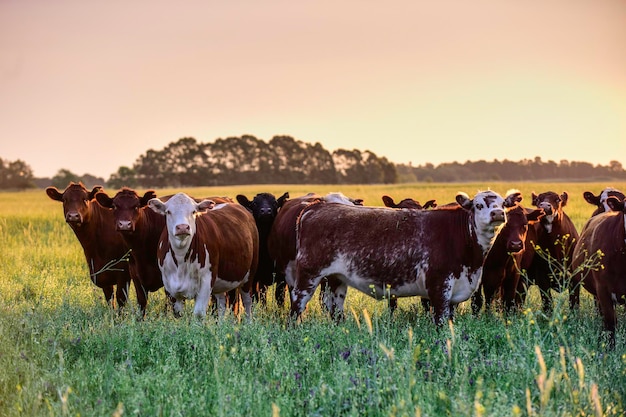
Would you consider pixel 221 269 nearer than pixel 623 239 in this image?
No

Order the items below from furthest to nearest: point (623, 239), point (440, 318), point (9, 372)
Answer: point (440, 318) → point (623, 239) → point (9, 372)

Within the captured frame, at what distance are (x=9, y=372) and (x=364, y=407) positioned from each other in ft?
10.6

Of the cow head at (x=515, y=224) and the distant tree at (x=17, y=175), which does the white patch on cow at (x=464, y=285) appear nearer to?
the cow head at (x=515, y=224)

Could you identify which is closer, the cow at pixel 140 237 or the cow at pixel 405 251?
the cow at pixel 405 251

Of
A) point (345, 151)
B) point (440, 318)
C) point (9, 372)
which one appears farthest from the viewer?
point (345, 151)

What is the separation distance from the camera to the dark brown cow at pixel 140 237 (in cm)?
965

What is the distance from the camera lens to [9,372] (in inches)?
253

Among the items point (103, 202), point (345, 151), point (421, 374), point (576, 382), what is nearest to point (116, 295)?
point (103, 202)

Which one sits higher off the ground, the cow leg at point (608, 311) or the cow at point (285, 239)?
the cow at point (285, 239)

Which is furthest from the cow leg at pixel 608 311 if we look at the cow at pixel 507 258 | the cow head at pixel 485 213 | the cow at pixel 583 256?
the cow head at pixel 485 213

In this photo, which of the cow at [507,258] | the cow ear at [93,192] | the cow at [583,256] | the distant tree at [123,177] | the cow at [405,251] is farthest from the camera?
the distant tree at [123,177]

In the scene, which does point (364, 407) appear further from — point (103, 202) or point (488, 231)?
point (103, 202)

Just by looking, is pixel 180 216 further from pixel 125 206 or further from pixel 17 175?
pixel 17 175

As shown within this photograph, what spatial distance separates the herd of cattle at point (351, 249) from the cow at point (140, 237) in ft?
0.05
